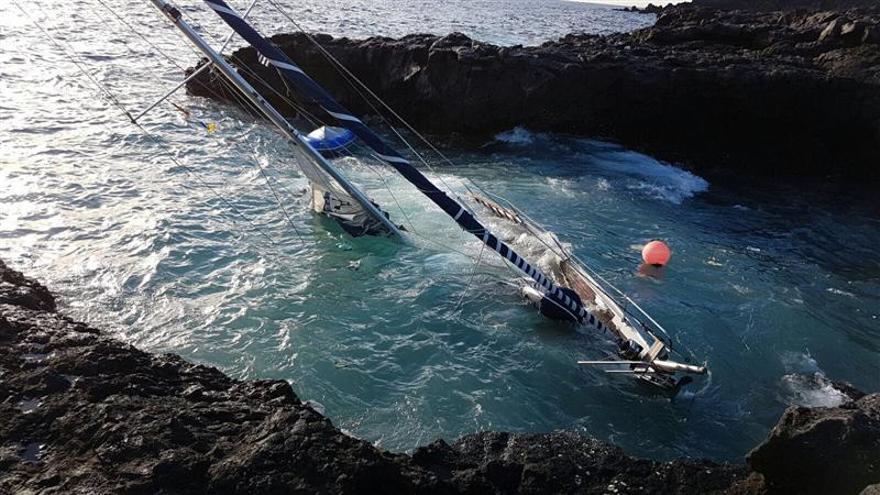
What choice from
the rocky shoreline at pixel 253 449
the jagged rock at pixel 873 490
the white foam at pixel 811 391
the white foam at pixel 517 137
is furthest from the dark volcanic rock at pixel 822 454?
the white foam at pixel 517 137

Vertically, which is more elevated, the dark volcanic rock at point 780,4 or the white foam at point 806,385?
the dark volcanic rock at point 780,4

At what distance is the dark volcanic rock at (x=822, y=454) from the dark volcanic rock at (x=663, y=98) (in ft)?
66.1

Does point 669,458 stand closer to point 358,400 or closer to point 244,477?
point 358,400

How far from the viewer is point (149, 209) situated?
15.5 metres

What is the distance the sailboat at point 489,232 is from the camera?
1032 centimetres

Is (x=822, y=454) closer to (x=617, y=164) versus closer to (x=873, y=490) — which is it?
(x=873, y=490)

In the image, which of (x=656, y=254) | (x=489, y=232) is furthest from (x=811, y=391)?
(x=489, y=232)

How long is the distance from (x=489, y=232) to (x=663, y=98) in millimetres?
17205

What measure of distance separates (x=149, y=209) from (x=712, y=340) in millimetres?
13943

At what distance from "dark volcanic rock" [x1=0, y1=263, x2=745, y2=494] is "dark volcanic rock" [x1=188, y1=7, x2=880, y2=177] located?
19.9 m

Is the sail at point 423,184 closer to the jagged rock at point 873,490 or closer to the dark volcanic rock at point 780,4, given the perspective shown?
the jagged rock at point 873,490

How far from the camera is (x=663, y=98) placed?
81.7ft

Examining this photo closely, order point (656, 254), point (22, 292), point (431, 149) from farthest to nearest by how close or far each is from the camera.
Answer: point (431, 149) → point (656, 254) → point (22, 292)

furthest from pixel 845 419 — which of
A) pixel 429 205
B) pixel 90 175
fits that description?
pixel 90 175
